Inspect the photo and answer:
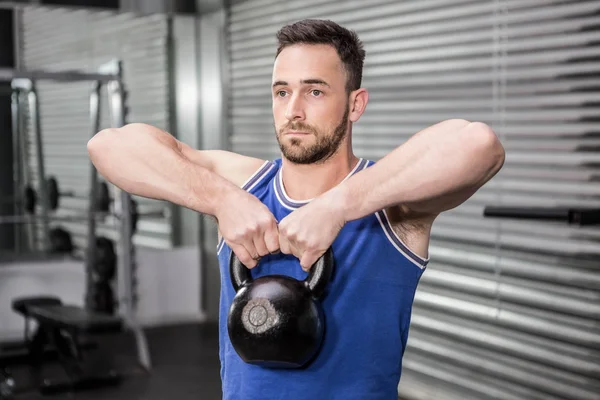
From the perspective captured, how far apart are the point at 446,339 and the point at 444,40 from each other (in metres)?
1.31

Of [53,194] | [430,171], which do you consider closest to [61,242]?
[53,194]

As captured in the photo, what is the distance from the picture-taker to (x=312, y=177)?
1496 mm

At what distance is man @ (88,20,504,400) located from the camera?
1304mm

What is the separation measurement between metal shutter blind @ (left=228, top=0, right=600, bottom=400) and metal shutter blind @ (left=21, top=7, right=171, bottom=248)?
1975 millimetres

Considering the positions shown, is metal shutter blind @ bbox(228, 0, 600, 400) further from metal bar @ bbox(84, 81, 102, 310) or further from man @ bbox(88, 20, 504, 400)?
man @ bbox(88, 20, 504, 400)

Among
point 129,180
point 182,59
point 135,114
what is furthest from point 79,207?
point 129,180

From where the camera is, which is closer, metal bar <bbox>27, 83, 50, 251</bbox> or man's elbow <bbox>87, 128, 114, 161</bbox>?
man's elbow <bbox>87, 128, 114, 161</bbox>

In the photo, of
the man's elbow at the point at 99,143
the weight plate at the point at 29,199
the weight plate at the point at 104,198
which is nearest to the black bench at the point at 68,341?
the weight plate at the point at 104,198

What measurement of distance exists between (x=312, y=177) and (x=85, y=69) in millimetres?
4298

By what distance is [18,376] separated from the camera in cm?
425

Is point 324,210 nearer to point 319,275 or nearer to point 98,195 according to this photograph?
point 319,275

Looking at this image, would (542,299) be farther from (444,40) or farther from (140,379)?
(140,379)

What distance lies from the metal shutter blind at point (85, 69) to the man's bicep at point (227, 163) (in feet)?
12.7

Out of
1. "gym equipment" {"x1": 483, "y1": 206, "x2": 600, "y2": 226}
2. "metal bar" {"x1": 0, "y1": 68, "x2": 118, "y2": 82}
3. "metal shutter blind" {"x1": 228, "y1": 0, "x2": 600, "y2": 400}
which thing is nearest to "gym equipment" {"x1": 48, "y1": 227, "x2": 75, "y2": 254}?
"metal bar" {"x1": 0, "y1": 68, "x2": 118, "y2": 82}
